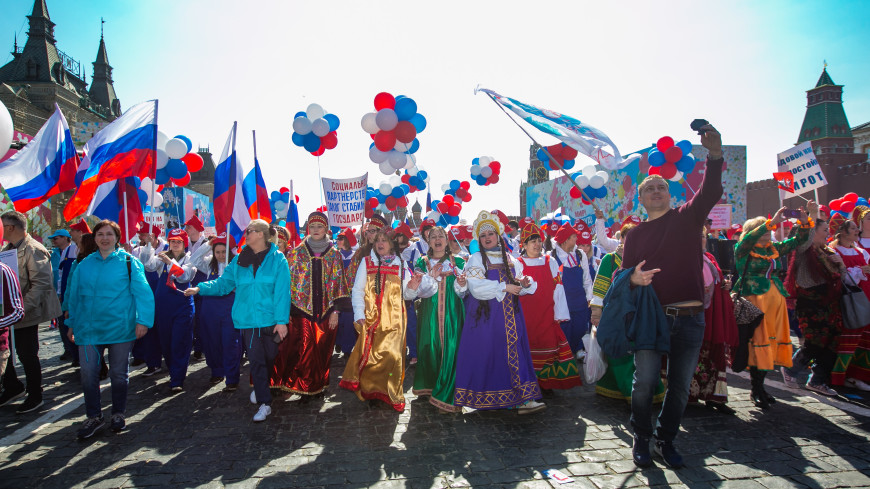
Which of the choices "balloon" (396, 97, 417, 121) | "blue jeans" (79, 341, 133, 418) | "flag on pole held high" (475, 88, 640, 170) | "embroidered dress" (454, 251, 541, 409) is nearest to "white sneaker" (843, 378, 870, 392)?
"flag on pole held high" (475, 88, 640, 170)

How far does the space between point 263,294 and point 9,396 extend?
10.8 feet

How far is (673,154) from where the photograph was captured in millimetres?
9273

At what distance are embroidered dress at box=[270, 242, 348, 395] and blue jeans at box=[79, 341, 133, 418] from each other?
1475mm

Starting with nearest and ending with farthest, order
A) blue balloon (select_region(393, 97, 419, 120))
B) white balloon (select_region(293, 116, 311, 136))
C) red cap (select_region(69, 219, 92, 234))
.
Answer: red cap (select_region(69, 219, 92, 234))
blue balloon (select_region(393, 97, 419, 120))
white balloon (select_region(293, 116, 311, 136))

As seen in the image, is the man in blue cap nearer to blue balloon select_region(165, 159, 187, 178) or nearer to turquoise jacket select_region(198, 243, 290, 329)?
blue balloon select_region(165, 159, 187, 178)

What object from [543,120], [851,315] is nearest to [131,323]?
[543,120]

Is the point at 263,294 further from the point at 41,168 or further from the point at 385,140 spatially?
the point at 385,140

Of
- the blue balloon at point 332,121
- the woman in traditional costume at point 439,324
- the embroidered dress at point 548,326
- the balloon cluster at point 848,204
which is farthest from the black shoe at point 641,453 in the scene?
the blue balloon at point 332,121

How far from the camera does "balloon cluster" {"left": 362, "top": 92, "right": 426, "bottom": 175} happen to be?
7695 millimetres

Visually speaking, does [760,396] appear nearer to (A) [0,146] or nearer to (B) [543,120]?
(B) [543,120]

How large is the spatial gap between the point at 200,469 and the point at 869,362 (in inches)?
277

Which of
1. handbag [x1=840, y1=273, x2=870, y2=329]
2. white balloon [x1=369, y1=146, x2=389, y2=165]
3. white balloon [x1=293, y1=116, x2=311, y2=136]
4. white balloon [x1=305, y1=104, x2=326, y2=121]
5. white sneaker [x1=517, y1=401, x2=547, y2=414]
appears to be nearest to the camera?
white sneaker [x1=517, y1=401, x2=547, y2=414]

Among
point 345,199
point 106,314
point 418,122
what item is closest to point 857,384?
point 418,122

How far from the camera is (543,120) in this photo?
6227 millimetres
